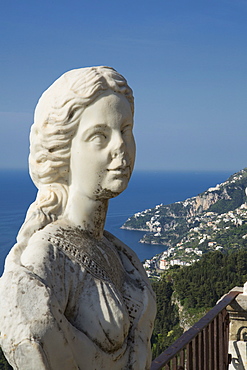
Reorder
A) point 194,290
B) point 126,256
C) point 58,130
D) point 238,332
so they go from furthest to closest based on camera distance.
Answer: point 194,290 → point 238,332 → point 126,256 → point 58,130

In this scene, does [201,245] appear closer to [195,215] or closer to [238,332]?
[195,215]

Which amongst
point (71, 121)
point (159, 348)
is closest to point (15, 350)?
point (71, 121)

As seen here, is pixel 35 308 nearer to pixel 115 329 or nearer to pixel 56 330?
pixel 56 330

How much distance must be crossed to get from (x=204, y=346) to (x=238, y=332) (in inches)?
42.4

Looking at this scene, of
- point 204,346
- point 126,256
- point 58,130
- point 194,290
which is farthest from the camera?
point 194,290

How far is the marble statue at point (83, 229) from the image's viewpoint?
200 centimetres

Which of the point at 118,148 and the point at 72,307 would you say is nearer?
the point at 72,307

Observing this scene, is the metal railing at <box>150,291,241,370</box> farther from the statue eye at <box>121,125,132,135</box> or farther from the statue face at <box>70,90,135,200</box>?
the statue eye at <box>121,125,132,135</box>

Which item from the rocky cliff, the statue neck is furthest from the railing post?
the rocky cliff

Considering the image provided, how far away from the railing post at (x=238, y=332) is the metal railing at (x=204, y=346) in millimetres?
80

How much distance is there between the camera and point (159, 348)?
1673 centimetres

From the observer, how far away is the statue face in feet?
7.23

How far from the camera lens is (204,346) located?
427 cm

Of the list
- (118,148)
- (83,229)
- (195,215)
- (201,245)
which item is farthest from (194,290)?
(195,215)
